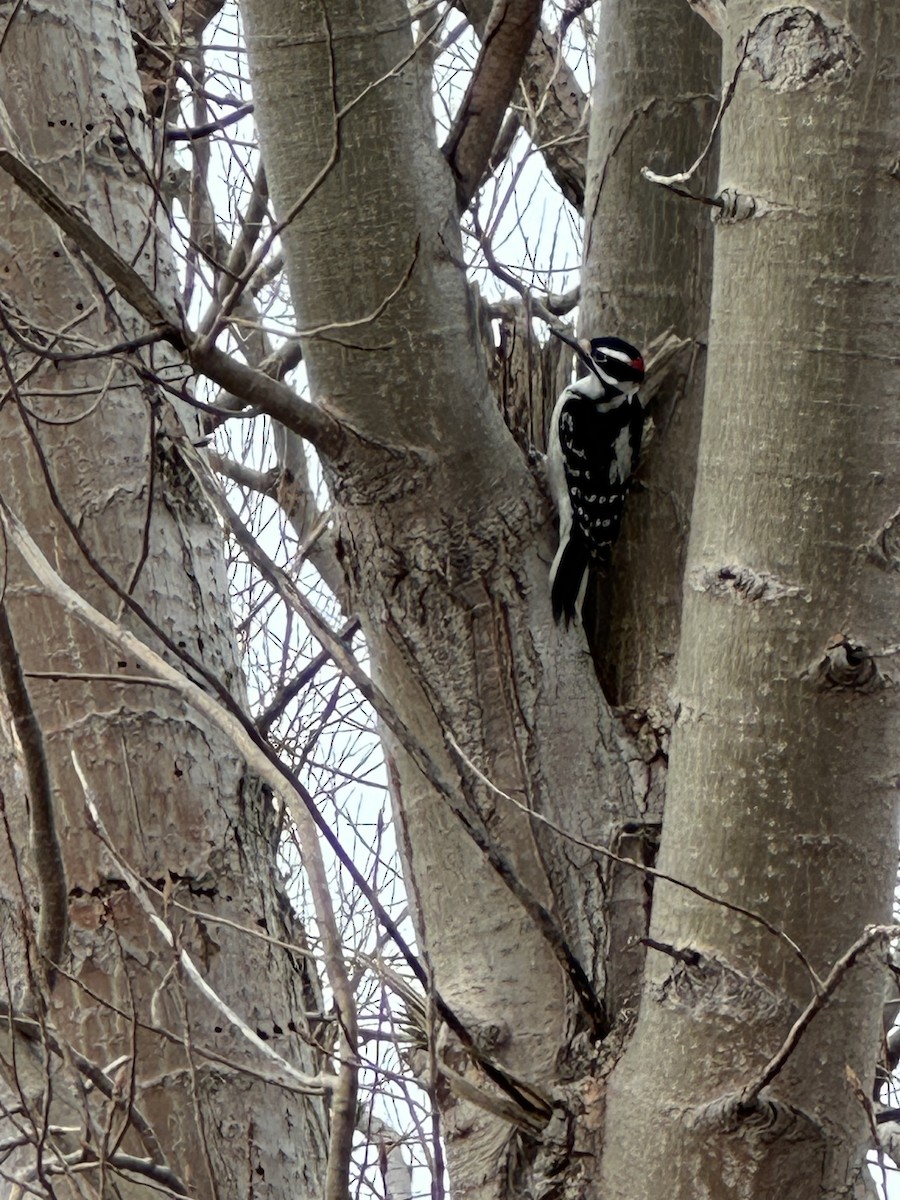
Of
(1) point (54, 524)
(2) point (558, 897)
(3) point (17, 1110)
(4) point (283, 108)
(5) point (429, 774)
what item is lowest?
(3) point (17, 1110)

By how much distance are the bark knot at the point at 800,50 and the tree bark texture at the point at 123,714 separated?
1.10 m

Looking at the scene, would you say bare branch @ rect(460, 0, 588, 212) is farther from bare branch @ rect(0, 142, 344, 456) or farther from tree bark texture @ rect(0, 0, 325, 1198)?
bare branch @ rect(0, 142, 344, 456)

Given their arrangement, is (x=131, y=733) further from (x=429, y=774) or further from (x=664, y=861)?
(x=664, y=861)

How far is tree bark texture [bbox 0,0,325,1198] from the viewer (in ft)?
7.44

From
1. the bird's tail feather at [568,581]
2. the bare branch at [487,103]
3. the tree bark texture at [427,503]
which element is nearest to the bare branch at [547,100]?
the bare branch at [487,103]

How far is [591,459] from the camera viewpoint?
11.7 feet

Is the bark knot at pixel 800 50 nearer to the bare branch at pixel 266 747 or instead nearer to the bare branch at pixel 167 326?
the bare branch at pixel 167 326

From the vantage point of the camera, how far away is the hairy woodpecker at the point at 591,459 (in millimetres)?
2465

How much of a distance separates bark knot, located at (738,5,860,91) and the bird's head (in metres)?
0.95

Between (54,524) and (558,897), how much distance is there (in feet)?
3.72

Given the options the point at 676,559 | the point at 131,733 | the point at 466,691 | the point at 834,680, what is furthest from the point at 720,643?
the point at 131,733

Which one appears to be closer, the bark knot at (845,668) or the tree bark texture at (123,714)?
the bark knot at (845,668)

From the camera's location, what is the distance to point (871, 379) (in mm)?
1691

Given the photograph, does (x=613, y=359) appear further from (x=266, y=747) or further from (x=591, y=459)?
(x=266, y=747)
